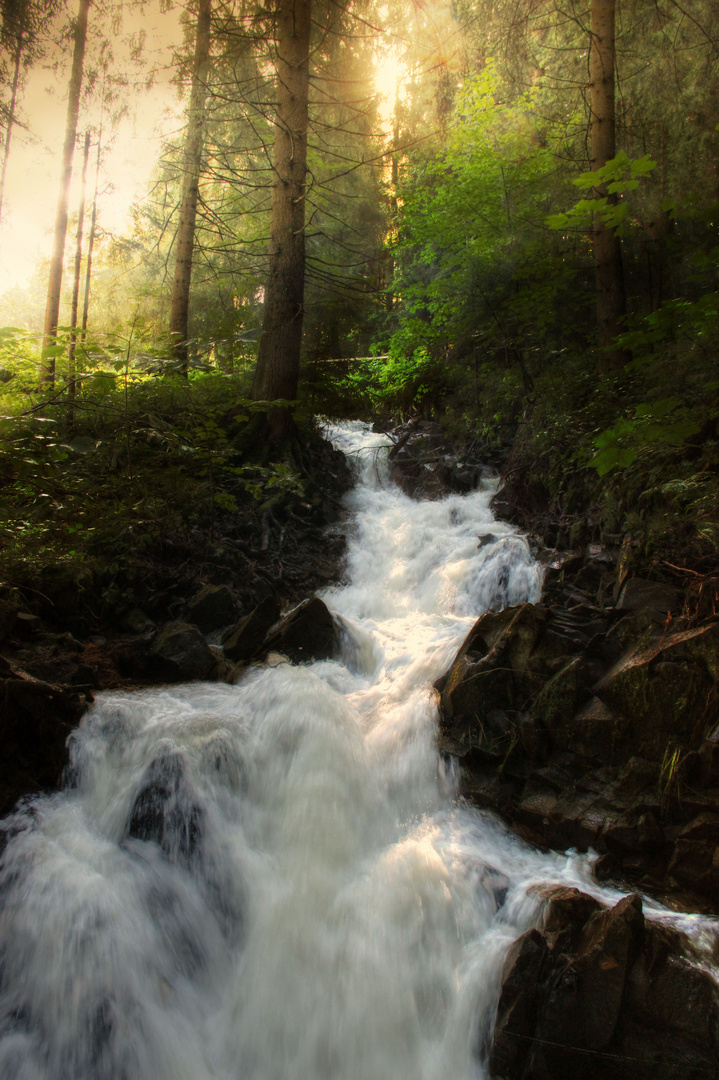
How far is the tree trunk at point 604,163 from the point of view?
7.41 meters

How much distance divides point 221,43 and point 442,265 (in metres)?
5.56

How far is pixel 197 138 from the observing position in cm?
977

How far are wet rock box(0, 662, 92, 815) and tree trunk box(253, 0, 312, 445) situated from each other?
5.27m

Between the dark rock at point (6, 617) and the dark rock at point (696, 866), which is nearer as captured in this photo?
the dark rock at point (696, 866)

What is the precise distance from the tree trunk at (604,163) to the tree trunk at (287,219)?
4097mm

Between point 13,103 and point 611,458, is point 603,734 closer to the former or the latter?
point 611,458

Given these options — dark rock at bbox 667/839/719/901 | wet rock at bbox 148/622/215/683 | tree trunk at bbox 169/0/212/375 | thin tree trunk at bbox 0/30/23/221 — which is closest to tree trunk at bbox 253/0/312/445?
tree trunk at bbox 169/0/212/375

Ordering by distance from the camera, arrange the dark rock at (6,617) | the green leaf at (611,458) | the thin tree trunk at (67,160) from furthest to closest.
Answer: the thin tree trunk at (67,160), the dark rock at (6,617), the green leaf at (611,458)

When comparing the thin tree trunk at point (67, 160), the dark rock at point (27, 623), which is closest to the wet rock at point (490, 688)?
the dark rock at point (27, 623)

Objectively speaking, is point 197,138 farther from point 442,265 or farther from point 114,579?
point 114,579

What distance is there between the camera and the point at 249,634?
5957 millimetres

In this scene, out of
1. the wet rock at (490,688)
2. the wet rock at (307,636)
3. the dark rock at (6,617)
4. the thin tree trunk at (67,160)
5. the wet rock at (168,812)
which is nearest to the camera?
the wet rock at (168,812)

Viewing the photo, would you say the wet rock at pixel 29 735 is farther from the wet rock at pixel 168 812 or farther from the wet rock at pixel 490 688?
the wet rock at pixel 490 688

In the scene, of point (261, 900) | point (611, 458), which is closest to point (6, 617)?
point (261, 900)
